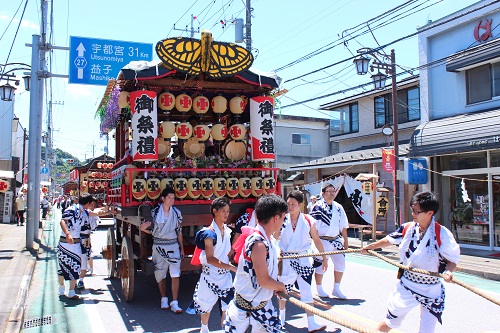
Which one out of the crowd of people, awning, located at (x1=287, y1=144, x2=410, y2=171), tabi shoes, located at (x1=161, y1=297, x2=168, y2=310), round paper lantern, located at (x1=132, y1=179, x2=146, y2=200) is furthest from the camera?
awning, located at (x1=287, y1=144, x2=410, y2=171)

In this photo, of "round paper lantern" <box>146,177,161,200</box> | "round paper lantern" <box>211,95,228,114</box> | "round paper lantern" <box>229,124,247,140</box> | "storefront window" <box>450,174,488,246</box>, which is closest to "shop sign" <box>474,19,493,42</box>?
"storefront window" <box>450,174,488,246</box>

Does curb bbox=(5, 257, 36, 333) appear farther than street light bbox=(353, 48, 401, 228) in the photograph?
No

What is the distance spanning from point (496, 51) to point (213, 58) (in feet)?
31.7

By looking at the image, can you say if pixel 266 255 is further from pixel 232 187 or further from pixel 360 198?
pixel 360 198

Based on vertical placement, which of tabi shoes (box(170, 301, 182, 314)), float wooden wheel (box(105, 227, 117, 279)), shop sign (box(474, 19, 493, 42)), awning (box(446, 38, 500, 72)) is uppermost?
shop sign (box(474, 19, 493, 42))

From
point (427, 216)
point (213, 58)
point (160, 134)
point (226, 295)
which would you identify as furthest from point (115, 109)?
point (427, 216)

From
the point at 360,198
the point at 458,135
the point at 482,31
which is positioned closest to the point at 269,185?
the point at 458,135

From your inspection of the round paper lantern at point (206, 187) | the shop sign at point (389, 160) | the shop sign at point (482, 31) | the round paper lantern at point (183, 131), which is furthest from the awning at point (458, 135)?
the round paper lantern at point (183, 131)

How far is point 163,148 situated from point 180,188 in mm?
889

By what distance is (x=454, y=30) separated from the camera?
15.4m

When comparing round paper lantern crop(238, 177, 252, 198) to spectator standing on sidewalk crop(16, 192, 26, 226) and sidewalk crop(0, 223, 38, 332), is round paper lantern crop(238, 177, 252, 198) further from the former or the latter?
spectator standing on sidewalk crop(16, 192, 26, 226)

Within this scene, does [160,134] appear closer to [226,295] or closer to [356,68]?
[226,295]

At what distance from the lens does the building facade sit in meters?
13.5

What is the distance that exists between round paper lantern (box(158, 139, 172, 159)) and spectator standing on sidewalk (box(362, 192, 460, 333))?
477 cm
